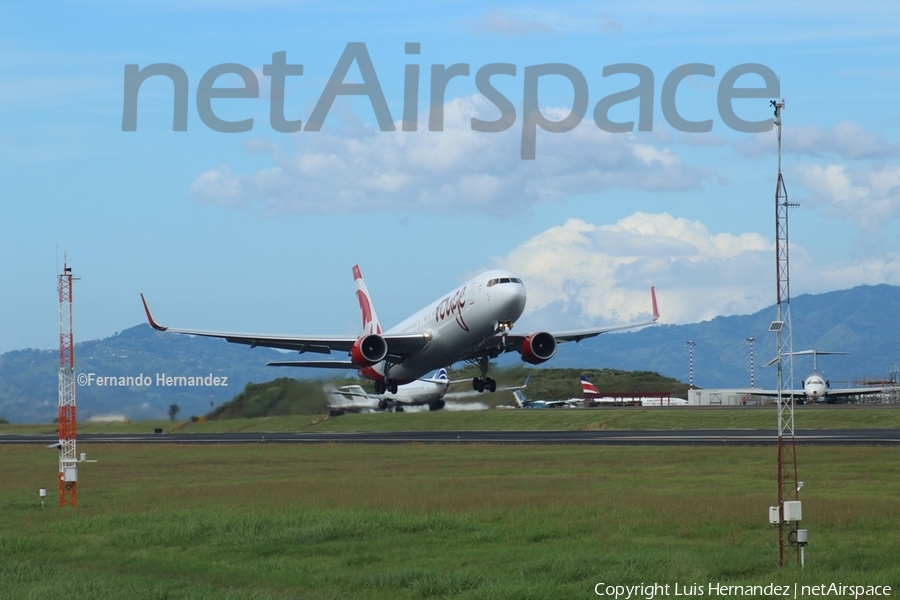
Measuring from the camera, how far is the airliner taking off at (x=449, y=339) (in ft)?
153

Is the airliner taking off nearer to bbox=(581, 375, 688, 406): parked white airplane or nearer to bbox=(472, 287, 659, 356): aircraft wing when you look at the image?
bbox=(472, 287, 659, 356): aircraft wing

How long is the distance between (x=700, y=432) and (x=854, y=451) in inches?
944

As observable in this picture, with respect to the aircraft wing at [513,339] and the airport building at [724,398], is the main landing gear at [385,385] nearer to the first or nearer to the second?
the aircraft wing at [513,339]

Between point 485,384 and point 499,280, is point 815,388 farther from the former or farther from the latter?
point 499,280

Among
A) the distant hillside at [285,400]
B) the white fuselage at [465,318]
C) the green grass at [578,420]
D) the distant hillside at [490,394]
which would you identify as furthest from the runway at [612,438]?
the white fuselage at [465,318]

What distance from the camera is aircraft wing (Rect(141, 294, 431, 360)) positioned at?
5178cm

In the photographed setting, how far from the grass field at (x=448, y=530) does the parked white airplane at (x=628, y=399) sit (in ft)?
283

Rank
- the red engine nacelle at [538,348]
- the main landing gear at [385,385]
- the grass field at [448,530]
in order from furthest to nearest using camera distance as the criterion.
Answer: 1. the main landing gear at [385,385]
2. the red engine nacelle at [538,348]
3. the grass field at [448,530]

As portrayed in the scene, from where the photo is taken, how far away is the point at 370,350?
170ft

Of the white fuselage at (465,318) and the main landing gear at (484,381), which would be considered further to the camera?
the main landing gear at (484,381)

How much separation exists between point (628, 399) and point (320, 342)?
88.3m

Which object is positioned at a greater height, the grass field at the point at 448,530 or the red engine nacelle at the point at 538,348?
the red engine nacelle at the point at 538,348

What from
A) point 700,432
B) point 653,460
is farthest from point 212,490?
point 700,432

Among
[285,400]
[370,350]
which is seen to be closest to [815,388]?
[285,400]
